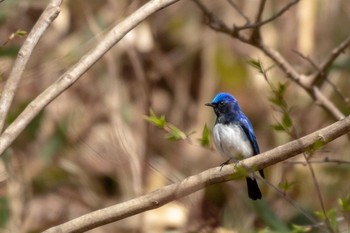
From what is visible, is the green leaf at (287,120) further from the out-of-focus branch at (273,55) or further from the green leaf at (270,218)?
the green leaf at (270,218)

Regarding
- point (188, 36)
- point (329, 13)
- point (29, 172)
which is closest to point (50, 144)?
point (29, 172)

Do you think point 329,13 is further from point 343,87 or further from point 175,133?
point 175,133

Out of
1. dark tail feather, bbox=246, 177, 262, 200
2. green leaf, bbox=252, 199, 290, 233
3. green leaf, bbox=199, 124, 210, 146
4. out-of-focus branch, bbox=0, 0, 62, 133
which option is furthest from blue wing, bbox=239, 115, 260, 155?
out-of-focus branch, bbox=0, 0, 62, 133

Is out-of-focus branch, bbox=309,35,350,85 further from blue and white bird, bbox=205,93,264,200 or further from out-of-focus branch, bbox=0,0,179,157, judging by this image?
out-of-focus branch, bbox=0,0,179,157

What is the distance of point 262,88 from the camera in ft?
25.3

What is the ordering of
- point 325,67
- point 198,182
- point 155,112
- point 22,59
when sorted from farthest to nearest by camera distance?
point 155,112, point 325,67, point 198,182, point 22,59

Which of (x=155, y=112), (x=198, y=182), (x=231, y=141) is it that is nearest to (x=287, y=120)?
(x=198, y=182)

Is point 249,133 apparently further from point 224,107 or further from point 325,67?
point 325,67

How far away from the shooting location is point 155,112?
7648 millimetres

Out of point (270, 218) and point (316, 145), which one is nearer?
point (316, 145)

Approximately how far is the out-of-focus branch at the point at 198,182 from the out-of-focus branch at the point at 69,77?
1.41 feet

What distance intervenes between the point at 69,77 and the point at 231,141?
1727mm

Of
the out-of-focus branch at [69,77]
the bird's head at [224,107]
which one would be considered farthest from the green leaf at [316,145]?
the bird's head at [224,107]

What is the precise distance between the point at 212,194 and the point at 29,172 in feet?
5.63
